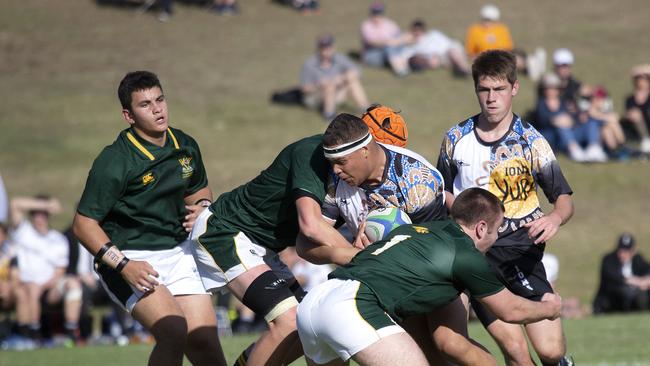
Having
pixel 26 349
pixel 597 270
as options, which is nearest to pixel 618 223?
pixel 597 270

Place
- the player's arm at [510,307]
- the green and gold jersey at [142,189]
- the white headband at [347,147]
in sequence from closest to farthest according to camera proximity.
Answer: the player's arm at [510,307]
the white headband at [347,147]
the green and gold jersey at [142,189]

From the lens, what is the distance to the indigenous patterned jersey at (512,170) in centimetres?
690


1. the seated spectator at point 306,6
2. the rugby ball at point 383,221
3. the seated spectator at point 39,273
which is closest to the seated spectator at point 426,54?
the seated spectator at point 306,6

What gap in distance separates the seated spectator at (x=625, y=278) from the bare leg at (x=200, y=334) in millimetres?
8439

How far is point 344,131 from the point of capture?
600cm

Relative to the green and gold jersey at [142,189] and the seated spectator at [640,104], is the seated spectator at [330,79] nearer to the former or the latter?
the seated spectator at [640,104]

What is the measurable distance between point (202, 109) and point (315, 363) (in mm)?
15234

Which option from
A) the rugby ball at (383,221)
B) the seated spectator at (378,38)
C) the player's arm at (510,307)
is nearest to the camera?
the player's arm at (510,307)

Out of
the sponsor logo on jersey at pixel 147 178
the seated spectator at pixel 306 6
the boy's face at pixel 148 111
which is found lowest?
the seated spectator at pixel 306 6

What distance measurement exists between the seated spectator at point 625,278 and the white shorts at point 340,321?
30.7 feet

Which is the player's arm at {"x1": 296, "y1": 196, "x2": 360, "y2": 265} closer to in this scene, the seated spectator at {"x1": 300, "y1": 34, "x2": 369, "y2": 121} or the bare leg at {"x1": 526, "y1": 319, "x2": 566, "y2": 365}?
the bare leg at {"x1": 526, "y1": 319, "x2": 566, "y2": 365}

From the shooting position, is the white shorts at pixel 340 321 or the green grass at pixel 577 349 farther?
the green grass at pixel 577 349

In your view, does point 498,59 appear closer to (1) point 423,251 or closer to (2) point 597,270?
(1) point 423,251

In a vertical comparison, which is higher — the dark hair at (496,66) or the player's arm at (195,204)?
the dark hair at (496,66)
